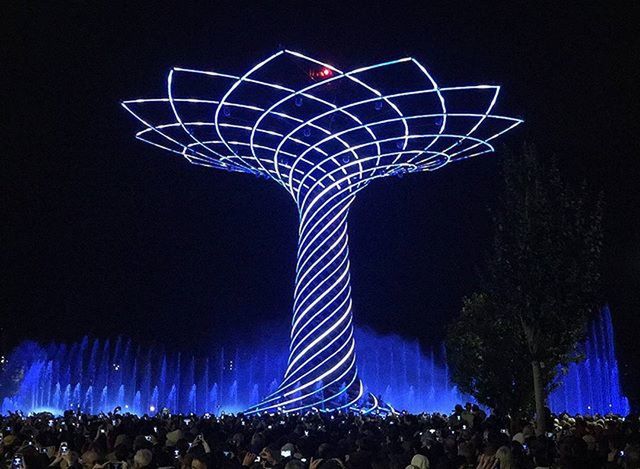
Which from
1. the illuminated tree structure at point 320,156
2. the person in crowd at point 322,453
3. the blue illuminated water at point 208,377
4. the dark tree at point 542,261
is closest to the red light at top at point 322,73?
the illuminated tree structure at point 320,156

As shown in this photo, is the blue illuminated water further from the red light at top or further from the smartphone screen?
the smartphone screen

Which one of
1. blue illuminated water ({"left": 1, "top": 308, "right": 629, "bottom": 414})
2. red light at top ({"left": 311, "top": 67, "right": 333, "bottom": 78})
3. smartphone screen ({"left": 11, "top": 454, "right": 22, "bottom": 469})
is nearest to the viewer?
smartphone screen ({"left": 11, "top": 454, "right": 22, "bottom": 469})

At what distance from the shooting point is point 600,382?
226ft

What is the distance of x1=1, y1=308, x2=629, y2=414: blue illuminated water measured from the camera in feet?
228

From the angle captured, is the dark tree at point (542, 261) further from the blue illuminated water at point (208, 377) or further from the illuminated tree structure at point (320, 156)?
the blue illuminated water at point (208, 377)

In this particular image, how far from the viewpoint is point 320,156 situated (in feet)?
124

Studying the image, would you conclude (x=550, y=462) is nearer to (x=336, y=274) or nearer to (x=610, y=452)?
(x=610, y=452)

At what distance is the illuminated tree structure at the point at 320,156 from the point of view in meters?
32.8

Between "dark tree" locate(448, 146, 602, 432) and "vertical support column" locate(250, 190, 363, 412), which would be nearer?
"dark tree" locate(448, 146, 602, 432)

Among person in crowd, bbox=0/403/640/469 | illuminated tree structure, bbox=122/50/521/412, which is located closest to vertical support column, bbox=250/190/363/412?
illuminated tree structure, bbox=122/50/521/412

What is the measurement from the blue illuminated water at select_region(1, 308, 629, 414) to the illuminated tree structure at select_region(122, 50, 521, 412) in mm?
36129

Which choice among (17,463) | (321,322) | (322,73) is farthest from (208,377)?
(17,463)

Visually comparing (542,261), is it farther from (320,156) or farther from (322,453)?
(320,156)

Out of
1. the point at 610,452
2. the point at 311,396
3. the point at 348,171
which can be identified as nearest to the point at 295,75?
the point at 348,171
